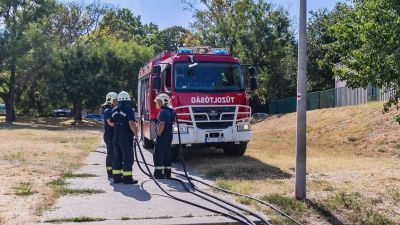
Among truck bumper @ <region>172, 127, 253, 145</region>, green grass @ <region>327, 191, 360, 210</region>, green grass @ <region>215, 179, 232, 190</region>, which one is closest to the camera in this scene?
green grass @ <region>327, 191, 360, 210</region>

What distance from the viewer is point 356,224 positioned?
7.49 meters

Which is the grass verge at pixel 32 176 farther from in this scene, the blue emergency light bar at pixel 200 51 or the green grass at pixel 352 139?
the green grass at pixel 352 139

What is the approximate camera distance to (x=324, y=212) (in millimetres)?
7879

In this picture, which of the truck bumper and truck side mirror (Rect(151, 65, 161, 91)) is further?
truck side mirror (Rect(151, 65, 161, 91))

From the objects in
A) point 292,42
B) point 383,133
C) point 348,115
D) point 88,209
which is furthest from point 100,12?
point 88,209

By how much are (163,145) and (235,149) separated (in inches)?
182

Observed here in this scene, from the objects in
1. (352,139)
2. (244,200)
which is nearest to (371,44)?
(244,200)

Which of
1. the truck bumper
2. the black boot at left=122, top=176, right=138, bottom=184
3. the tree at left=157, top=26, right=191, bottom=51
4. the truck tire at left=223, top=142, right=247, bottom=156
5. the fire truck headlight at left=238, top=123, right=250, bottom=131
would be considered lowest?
the black boot at left=122, top=176, right=138, bottom=184

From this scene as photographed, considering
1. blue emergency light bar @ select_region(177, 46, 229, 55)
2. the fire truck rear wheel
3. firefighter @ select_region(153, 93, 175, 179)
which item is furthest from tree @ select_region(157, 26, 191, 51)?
firefighter @ select_region(153, 93, 175, 179)

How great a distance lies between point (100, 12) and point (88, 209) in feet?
195

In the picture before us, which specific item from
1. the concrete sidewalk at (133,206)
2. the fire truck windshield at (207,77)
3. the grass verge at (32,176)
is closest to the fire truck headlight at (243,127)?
the fire truck windshield at (207,77)

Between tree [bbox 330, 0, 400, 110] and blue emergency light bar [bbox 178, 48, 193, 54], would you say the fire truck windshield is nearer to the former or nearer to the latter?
blue emergency light bar [bbox 178, 48, 193, 54]

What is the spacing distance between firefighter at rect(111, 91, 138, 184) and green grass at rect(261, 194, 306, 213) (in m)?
3.10

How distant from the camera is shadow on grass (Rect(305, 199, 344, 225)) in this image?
7.56m
